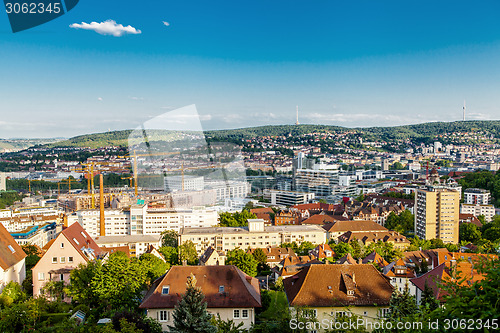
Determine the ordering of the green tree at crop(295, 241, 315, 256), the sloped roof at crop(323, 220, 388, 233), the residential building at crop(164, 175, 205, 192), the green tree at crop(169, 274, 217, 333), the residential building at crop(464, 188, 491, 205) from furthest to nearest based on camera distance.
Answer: the residential building at crop(464, 188, 491, 205), the residential building at crop(164, 175, 205, 192), the sloped roof at crop(323, 220, 388, 233), the green tree at crop(295, 241, 315, 256), the green tree at crop(169, 274, 217, 333)

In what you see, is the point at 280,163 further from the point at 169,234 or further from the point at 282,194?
the point at 169,234

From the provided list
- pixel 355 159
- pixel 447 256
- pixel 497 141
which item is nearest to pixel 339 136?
pixel 355 159

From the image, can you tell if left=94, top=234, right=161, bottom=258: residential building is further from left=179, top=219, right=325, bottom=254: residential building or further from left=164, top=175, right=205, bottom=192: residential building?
left=164, top=175, right=205, bottom=192: residential building

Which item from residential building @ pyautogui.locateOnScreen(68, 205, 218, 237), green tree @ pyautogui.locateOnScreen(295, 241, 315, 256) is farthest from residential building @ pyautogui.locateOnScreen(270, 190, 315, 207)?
green tree @ pyautogui.locateOnScreen(295, 241, 315, 256)

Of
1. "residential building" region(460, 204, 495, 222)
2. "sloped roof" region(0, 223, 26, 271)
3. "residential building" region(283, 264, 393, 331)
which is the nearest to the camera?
"residential building" region(283, 264, 393, 331)

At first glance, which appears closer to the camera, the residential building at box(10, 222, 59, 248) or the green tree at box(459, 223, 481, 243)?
the residential building at box(10, 222, 59, 248)

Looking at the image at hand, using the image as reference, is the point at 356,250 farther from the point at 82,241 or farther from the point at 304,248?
the point at 82,241

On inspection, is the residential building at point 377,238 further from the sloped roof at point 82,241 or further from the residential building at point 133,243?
the sloped roof at point 82,241
